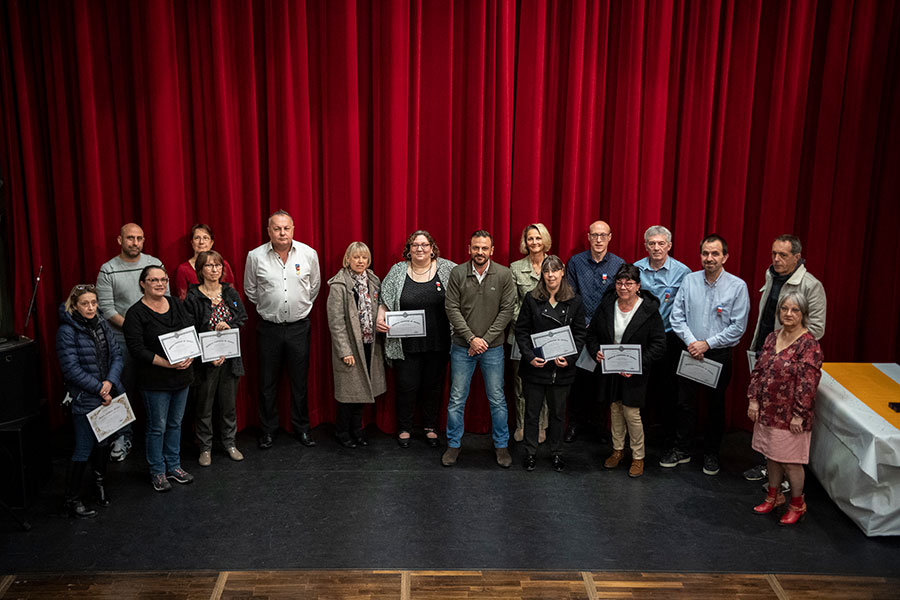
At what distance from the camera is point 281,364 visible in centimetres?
499

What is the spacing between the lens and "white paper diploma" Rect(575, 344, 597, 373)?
450 cm

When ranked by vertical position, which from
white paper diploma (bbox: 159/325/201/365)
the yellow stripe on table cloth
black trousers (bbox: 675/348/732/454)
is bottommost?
black trousers (bbox: 675/348/732/454)

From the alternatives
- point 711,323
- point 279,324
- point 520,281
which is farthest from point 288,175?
point 711,323

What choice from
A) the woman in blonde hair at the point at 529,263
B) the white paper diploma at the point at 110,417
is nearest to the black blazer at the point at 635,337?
the woman in blonde hair at the point at 529,263

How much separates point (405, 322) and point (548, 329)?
0.98 meters

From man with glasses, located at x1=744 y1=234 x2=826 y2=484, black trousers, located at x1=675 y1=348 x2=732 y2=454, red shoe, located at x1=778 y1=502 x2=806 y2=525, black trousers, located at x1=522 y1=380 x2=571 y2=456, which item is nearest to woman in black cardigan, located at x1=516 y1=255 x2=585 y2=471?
black trousers, located at x1=522 y1=380 x2=571 y2=456

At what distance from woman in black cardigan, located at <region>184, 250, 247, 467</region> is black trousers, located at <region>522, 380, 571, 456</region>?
1964mm

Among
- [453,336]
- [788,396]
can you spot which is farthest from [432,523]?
[788,396]

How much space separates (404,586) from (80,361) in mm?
2207

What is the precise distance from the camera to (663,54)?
16.0ft

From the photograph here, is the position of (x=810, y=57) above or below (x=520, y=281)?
above

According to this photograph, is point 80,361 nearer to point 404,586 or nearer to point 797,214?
point 404,586

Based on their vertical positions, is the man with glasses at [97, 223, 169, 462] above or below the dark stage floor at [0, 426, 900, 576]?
above

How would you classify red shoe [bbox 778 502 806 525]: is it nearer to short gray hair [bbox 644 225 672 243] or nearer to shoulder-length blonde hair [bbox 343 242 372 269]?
short gray hair [bbox 644 225 672 243]
